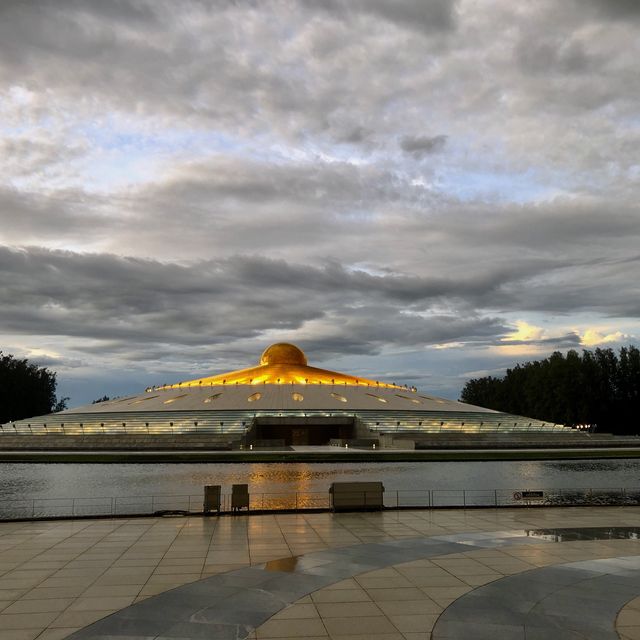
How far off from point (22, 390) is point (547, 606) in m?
101

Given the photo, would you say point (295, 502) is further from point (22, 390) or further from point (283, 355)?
point (22, 390)

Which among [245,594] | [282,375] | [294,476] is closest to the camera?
[245,594]

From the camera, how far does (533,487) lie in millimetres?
25031

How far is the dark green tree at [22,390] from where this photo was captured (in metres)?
94.1

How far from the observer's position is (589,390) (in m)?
89.1

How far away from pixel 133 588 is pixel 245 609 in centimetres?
204

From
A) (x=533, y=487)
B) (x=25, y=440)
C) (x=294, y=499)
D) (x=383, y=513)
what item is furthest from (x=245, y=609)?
(x=25, y=440)

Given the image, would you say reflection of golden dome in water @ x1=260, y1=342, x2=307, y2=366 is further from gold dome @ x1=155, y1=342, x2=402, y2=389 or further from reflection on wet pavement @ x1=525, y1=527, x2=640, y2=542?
reflection on wet pavement @ x1=525, y1=527, x2=640, y2=542

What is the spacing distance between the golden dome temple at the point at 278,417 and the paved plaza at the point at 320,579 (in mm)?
35161

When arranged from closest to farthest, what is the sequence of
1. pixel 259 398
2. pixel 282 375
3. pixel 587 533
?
1. pixel 587 533
2. pixel 259 398
3. pixel 282 375

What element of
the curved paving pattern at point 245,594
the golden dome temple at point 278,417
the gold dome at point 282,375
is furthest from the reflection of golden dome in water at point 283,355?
the curved paving pattern at point 245,594

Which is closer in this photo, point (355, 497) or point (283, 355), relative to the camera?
point (355, 497)

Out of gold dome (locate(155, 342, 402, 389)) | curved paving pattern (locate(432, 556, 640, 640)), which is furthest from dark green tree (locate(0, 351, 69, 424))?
A: curved paving pattern (locate(432, 556, 640, 640))

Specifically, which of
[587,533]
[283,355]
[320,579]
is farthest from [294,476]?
[283,355]
